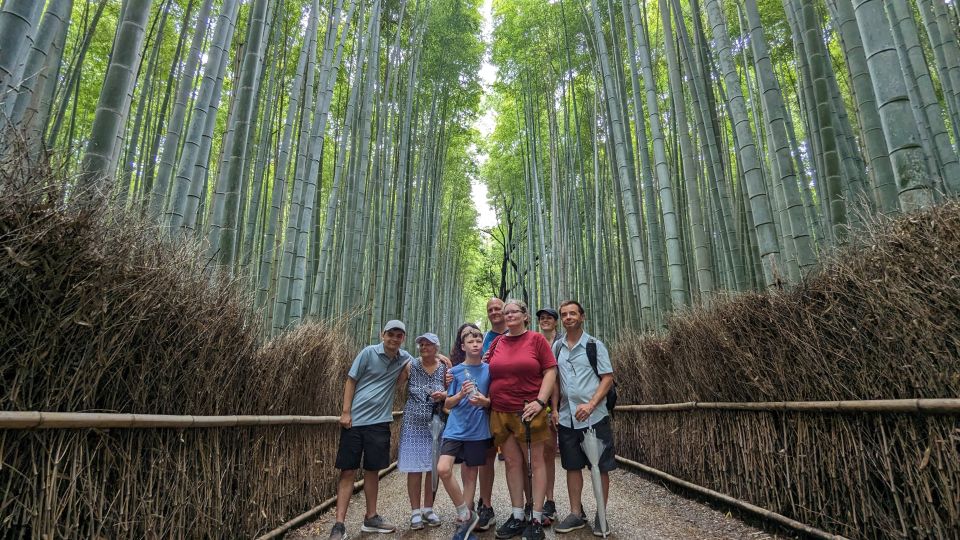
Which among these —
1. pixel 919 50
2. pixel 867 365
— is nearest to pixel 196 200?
pixel 867 365

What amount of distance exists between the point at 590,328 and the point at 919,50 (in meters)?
6.16

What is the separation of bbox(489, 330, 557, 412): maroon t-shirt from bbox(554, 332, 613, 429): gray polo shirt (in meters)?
0.16

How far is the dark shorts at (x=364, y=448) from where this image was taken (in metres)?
2.81

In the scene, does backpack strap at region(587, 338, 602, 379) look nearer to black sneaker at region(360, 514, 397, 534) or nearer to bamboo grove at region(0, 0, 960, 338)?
bamboo grove at region(0, 0, 960, 338)

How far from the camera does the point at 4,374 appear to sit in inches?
52.6

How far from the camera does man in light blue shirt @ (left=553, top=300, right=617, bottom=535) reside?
2658 mm

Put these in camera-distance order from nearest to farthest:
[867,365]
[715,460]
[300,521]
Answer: [867,365] → [300,521] → [715,460]

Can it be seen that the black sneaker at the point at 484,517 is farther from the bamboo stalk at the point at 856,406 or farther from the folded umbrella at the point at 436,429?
the bamboo stalk at the point at 856,406

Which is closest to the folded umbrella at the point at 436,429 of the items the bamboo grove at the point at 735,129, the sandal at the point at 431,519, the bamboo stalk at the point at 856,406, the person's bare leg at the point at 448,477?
the sandal at the point at 431,519

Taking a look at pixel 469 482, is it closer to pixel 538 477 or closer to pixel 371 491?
pixel 538 477

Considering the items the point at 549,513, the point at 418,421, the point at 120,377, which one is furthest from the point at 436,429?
the point at 120,377

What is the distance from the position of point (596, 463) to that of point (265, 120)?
206 inches

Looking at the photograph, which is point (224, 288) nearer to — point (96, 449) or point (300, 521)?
point (96, 449)

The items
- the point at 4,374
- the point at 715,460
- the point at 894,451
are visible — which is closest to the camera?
the point at 4,374
